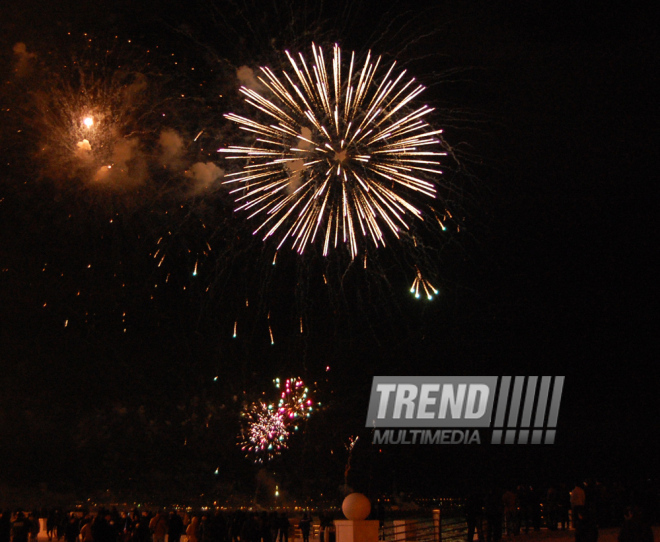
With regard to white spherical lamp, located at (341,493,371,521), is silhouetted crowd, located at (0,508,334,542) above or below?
below

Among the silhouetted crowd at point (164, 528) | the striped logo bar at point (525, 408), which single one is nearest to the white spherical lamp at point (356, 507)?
the silhouetted crowd at point (164, 528)

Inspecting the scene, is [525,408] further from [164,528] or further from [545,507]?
[164,528]

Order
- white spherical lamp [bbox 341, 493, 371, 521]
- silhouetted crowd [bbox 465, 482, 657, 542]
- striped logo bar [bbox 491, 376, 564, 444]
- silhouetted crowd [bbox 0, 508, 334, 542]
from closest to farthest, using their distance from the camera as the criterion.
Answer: white spherical lamp [bbox 341, 493, 371, 521], silhouetted crowd [bbox 465, 482, 657, 542], silhouetted crowd [bbox 0, 508, 334, 542], striped logo bar [bbox 491, 376, 564, 444]

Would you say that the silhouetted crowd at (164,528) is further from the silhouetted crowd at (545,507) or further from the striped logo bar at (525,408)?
the striped logo bar at (525,408)

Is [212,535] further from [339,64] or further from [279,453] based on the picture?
[279,453]

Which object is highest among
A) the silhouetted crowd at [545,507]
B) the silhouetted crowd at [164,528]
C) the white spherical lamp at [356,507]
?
the white spherical lamp at [356,507]

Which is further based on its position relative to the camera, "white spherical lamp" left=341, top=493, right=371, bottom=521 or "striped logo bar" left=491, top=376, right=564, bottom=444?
"striped logo bar" left=491, top=376, right=564, bottom=444

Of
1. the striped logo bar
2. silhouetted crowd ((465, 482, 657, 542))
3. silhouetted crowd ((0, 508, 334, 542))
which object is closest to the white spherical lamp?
silhouetted crowd ((465, 482, 657, 542))

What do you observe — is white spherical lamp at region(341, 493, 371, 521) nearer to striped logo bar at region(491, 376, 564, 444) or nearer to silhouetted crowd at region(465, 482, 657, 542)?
silhouetted crowd at region(465, 482, 657, 542)

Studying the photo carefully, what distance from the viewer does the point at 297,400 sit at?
34.8 m

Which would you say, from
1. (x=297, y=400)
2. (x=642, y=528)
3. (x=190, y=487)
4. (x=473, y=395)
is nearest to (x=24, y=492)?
(x=190, y=487)

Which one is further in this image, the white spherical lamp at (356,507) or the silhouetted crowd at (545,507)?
the silhouetted crowd at (545,507)

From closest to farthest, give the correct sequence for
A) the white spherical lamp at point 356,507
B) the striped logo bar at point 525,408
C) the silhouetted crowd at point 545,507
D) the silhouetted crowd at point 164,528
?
the white spherical lamp at point 356,507 < the silhouetted crowd at point 545,507 < the silhouetted crowd at point 164,528 < the striped logo bar at point 525,408

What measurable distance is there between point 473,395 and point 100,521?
14.9 metres
